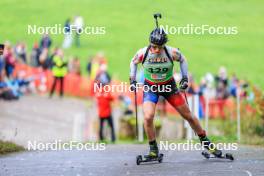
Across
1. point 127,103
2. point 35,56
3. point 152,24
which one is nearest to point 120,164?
point 152,24

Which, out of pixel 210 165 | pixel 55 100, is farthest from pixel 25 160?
pixel 55 100

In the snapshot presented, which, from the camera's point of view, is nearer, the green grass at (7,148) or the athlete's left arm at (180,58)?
the athlete's left arm at (180,58)

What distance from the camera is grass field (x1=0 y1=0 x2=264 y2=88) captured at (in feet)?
65.4

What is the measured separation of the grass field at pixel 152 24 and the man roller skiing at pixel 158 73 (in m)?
5.79

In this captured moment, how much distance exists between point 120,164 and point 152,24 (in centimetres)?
895

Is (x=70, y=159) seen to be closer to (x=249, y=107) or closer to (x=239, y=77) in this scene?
(x=249, y=107)

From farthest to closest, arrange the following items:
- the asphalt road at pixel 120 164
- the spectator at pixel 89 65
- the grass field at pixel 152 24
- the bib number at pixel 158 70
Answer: the spectator at pixel 89 65, the grass field at pixel 152 24, the bib number at pixel 158 70, the asphalt road at pixel 120 164

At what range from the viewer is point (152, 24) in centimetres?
2181

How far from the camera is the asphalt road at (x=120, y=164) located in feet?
39.4

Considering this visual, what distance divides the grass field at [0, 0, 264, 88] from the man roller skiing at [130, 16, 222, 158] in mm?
5787

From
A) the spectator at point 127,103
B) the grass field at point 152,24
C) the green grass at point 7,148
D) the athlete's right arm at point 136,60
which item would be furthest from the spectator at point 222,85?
the athlete's right arm at point 136,60

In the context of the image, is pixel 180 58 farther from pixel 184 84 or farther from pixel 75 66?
pixel 75 66

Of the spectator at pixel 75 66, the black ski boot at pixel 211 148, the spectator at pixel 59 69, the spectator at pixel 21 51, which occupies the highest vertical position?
the spectator at pixel 21 51

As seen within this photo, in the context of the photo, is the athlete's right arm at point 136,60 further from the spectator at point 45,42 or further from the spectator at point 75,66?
the spectator at point 75,66
